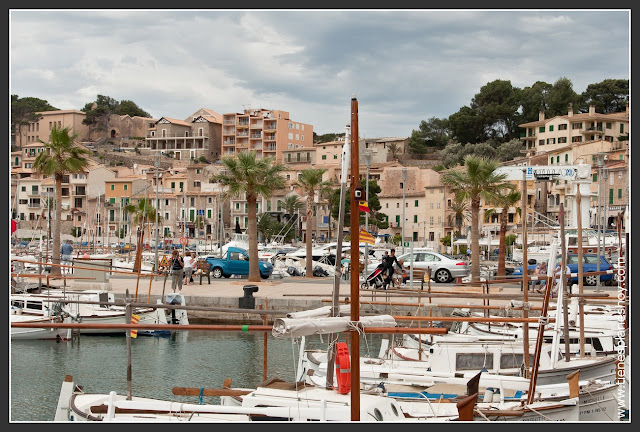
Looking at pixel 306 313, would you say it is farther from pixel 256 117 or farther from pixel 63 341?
pixel 256 117

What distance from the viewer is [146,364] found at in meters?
24.4

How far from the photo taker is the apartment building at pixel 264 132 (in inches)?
5600

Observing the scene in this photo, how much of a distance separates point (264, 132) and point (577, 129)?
57.0 metres

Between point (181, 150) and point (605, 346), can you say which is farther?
point (181, 150)

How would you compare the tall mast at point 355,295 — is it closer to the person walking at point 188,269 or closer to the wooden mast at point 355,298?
the wooden mast at point 355,298

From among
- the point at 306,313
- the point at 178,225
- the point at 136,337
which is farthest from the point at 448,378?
the point at 178,225

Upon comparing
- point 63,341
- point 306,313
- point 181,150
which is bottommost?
point 63,341

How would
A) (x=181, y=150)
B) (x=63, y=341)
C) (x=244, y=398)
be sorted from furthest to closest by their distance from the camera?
(x=181, y=150) < (x=63, y=341) < (x=244, y=398)

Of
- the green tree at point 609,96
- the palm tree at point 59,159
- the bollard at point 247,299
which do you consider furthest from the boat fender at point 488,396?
the green tree at point 609,96

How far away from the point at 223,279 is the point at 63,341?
14757 mm

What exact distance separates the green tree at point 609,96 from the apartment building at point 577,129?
6011 mm

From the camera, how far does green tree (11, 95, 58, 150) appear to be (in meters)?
180

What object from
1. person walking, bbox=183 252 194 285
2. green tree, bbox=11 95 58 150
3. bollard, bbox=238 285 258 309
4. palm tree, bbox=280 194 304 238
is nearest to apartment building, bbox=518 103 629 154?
palm tree, bbox=280 194 304 238

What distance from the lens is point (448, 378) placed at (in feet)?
54.8
